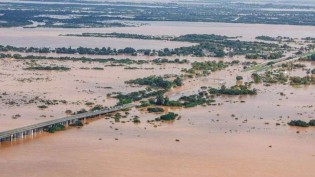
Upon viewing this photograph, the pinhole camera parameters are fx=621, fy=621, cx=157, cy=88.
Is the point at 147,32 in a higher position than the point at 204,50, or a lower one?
higher

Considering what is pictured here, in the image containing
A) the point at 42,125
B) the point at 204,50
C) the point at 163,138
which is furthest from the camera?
the point at 204,50

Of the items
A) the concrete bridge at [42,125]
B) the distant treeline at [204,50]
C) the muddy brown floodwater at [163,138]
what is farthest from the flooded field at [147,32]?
the concrete bridge at [42,125]

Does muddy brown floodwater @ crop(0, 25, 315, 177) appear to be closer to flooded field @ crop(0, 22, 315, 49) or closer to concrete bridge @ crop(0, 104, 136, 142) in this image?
concrete bridge @ crop(0, 104, 136, 142)

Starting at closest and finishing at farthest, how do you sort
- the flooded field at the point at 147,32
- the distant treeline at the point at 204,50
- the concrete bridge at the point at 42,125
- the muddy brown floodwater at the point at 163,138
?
the muddy brown floodwater at the point at 163,138 < the concrete bridge at the point at 42,125 < the distant treeline at the point at 204,50 < the flooded field at the point at 147,32

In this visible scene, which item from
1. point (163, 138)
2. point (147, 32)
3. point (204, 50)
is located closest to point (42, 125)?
point (163, 138)

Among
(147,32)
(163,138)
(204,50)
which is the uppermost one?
(147,32)

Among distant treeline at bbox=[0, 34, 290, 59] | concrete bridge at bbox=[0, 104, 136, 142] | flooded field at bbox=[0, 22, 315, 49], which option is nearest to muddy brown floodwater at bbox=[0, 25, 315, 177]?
concrete bridge at bbox=[0, 104, 136, 142]

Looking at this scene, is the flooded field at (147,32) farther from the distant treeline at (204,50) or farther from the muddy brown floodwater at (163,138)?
the muddy brown floodwater at (163,138)

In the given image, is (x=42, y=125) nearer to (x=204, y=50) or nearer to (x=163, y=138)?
(x=163, y=138)

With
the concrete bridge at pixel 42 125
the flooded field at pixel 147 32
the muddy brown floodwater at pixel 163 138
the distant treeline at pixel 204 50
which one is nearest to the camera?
the muddy brown floodwater at pixel 163 138

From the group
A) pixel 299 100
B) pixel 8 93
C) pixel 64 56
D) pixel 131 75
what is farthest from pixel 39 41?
pixel 299 100
